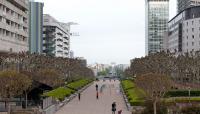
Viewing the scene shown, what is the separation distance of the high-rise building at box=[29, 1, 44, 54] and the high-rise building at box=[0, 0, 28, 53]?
6315 cm

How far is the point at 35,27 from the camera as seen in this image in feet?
596

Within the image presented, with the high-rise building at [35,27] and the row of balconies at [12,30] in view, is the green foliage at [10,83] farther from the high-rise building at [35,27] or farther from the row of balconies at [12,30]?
the high-rise building at [35,27]

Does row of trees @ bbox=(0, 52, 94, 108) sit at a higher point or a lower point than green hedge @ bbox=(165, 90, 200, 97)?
higher

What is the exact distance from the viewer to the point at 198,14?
150 m

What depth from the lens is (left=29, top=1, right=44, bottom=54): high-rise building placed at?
594ft

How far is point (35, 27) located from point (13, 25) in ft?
255

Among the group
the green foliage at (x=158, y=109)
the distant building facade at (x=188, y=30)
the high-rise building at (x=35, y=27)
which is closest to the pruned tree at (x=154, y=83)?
the green foliage at (x=158, y=109)

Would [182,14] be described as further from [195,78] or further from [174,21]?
[195,78]

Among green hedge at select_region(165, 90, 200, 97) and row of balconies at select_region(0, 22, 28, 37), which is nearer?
green hedge at select_region(165, 90, 200, 97)

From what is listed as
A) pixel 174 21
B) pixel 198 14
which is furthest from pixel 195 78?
pixel 174 21

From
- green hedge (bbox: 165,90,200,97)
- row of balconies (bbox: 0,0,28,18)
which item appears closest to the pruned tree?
green hedge (bbox: 165,90,200,97)

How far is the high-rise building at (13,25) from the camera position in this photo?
95.0 m

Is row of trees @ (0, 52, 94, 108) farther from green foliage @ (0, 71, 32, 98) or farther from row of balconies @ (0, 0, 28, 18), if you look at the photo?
row of balconies @ (0, 0, 28, 18)

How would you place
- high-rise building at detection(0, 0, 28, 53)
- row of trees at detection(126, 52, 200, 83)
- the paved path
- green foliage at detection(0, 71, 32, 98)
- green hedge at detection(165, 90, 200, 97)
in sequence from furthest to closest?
1. high-rise building at detection(0, 0, 28, 53)
2. row of trees at detection(126, 52, 200, 83)
3. green hedge at detection(165, 90, 200, 97)
4. the paved path
5. green foliage at detection(0, 71, 32, 98)
